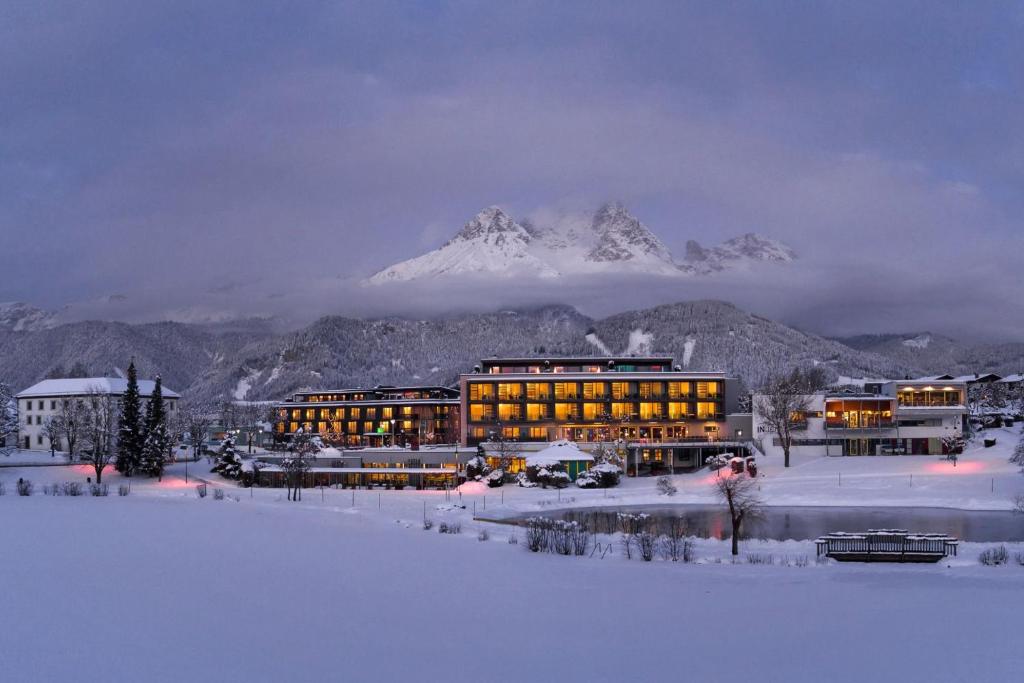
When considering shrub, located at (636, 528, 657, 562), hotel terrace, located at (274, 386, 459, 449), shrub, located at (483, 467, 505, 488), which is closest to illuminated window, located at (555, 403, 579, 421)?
hotel terrace, located at (274, 386, 459, 449)

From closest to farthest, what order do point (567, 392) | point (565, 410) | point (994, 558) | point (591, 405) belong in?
1. point (994, 558)
2. point (565, 410)
3. point (567, 392)
4. point (591, 405)

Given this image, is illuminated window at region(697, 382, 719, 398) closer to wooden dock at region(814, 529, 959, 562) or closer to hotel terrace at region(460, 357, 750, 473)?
Answer: hotel terrace at region(460, 357, 750, 473)

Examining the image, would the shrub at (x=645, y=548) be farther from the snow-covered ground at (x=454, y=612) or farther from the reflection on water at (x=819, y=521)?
the reflection on water at (x=819, y=521)

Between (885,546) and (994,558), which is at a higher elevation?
(994,558)

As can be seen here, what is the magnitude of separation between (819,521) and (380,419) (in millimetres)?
75977

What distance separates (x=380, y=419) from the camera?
113312mm

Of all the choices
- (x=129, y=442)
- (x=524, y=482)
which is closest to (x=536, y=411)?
(x=524, y=482)

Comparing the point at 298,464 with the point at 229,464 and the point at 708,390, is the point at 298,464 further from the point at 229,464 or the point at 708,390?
the point at 708,390

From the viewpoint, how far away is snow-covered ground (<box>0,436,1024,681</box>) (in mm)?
13016

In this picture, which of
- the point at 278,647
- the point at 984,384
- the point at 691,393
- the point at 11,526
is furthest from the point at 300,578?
the point at 984,384

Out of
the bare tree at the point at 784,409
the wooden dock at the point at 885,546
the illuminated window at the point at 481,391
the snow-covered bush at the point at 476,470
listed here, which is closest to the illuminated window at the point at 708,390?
the bare tree at the point at 784,409

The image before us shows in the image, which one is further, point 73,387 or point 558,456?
point 73,387

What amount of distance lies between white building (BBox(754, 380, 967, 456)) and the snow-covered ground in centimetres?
5562

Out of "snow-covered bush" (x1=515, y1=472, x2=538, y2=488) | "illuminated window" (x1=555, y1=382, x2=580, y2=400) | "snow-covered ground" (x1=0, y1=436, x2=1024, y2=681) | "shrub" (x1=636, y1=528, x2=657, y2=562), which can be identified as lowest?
"snow-covered bush" (x1=515, y1=472, x2=538, y2=488)
